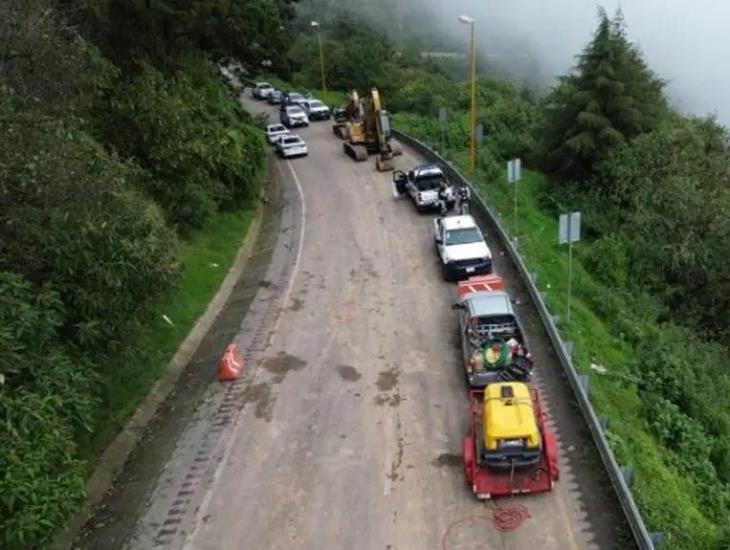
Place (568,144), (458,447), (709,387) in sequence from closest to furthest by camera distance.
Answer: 1. (458,447)
2. (709,387)
3. (568,144)

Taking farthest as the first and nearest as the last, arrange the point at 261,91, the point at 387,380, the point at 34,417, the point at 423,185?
1. the point at 261,91
2. the point at 423,185
3. the point at 387,380
4. the point at 34,417

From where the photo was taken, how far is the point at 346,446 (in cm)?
1470

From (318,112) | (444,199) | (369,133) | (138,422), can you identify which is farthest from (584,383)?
(318,112)

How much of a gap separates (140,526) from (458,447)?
5821 mm

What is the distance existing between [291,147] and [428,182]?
13870mm

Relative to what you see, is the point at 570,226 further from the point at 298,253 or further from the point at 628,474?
the point at 298,253

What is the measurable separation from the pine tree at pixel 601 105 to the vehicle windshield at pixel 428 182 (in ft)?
24.9

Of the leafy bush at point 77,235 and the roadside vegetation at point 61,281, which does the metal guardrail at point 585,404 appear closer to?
the roadside vegetation at point 61,281

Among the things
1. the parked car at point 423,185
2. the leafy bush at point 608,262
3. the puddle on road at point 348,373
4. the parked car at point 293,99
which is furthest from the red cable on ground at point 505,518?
the parked car at point 293,99

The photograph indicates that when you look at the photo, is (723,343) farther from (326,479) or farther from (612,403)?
(326,479)

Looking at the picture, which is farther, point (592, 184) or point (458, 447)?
point (592, 184)

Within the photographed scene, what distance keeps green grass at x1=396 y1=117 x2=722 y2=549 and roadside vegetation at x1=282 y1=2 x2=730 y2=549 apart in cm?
4

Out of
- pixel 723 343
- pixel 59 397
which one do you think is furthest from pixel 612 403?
pixel 59 397

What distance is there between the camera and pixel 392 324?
1964 centimetres
